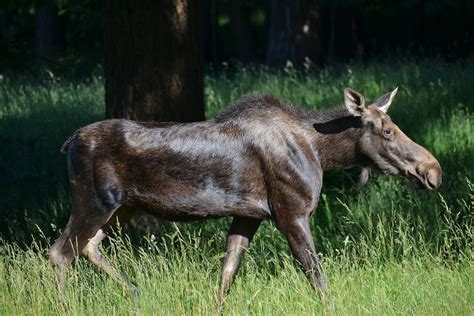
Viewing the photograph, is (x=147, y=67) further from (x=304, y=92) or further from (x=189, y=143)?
(x=304, y=92)

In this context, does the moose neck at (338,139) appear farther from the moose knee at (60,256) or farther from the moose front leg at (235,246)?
the moose knee at (60,256)

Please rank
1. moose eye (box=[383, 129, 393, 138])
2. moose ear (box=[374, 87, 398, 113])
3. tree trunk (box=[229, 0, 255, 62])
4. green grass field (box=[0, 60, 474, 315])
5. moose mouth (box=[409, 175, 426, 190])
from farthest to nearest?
1. tree trunk (box=[229, 0, 255, 62])
2. moose ear (box=[374, 87, 398, 113])
3. moose eye (box=[383, 129, 393, 138])
4. moose mouth (box=[409, 175, 426, 190])
5. green grass field (box=[0, 60, 474, 315])

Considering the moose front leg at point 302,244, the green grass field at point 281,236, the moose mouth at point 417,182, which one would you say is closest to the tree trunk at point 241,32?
the green grass field at point 281,236

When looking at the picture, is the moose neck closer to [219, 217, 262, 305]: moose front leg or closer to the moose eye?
the moose eye

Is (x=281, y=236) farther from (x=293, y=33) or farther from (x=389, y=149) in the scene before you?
(x=293, y=33)

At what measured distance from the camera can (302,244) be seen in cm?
795

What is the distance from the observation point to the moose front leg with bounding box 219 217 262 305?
818 cm

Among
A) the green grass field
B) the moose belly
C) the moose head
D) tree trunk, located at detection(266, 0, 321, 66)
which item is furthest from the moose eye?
tree trunk, located at detection(266, 0, 321, 66)

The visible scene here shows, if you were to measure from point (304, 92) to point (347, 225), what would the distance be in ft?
19.0

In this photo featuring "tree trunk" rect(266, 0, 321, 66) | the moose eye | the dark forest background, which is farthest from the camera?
"tree trunk" rect(266, 0, 321, 66)

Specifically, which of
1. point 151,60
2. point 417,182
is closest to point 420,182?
point 417,182

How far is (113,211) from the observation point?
812cm

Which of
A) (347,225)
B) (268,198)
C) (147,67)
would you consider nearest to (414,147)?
(268,198)

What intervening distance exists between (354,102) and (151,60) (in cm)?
350
